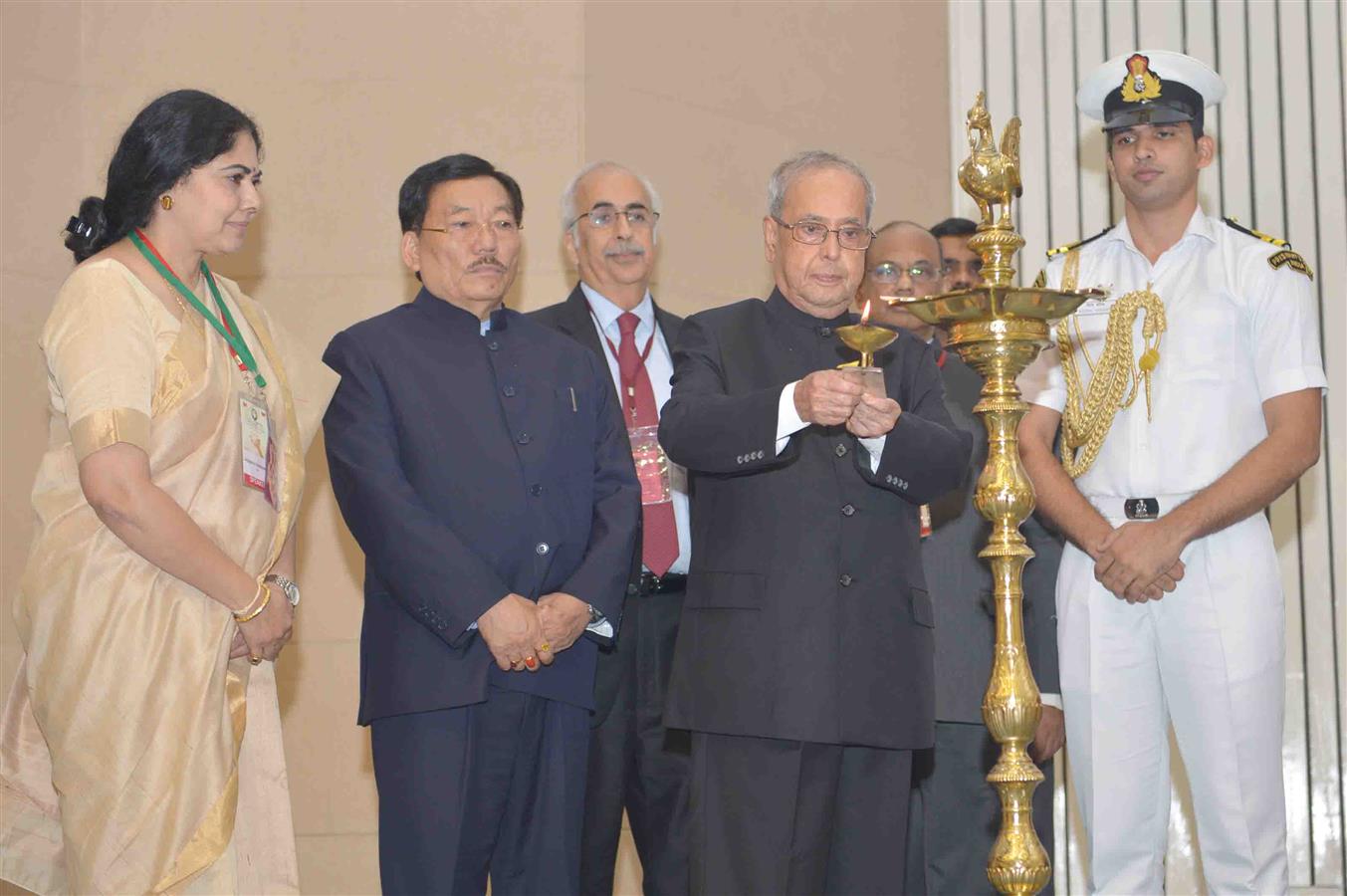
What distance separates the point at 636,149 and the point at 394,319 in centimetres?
187

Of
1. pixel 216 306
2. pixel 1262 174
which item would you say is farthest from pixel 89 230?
pixel 1262 174

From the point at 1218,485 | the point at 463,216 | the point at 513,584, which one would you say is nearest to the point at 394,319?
the point at 463,216

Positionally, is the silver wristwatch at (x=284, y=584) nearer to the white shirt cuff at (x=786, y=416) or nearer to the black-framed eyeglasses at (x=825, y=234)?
the white shirt cuff at (x=786, y=416)

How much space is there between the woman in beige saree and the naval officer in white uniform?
176 centimetres

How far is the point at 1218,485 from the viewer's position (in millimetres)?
3520

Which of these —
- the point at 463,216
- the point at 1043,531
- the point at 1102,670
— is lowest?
the point at 1102,670

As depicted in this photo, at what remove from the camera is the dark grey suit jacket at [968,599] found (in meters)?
4.00

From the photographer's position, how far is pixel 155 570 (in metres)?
3.07

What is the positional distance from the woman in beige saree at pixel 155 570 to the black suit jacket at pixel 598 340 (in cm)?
79

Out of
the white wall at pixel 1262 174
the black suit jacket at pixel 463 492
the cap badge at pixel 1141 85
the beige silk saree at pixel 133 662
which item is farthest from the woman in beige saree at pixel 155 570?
the white wall at pixel 1262 174

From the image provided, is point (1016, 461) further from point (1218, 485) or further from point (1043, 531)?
point (1043, 531)

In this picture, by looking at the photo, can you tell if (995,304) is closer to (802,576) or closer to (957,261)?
(802,576)

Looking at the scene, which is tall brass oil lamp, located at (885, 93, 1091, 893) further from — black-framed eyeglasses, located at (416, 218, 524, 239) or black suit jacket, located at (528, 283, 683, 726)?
black-framed eyeglasses, located at (416, 218, 524, 239)

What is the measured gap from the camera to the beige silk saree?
2.98 meters
